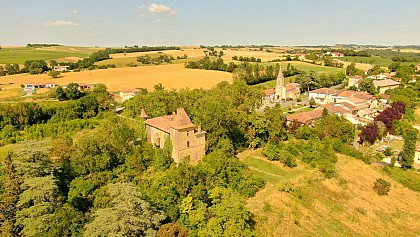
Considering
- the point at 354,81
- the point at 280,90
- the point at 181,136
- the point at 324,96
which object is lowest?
the point at 324,96

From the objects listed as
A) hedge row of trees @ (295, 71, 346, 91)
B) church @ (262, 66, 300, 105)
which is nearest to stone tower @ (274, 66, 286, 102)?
church @ (262, 66, 300, 105)

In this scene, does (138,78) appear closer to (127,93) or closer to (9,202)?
(127,93)

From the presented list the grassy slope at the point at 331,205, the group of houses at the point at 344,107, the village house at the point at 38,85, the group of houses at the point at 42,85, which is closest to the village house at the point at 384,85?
the group of houses at the point at 344,107

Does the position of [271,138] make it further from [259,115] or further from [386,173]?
[386,173]

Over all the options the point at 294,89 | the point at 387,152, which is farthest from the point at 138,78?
the point at 387,152

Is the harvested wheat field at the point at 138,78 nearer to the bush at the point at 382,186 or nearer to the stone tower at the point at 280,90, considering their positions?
the stone tower at the point at 280,90
